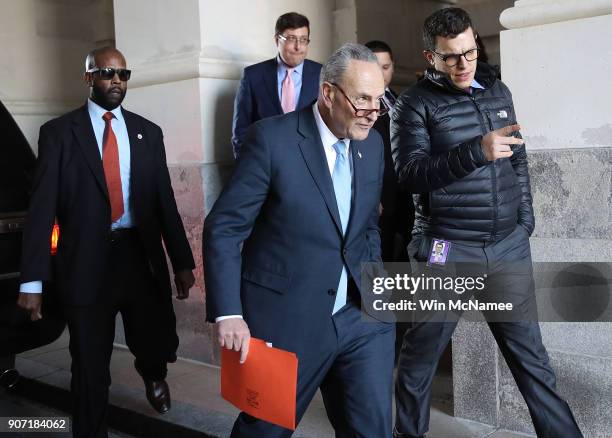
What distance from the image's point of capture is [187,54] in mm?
5645

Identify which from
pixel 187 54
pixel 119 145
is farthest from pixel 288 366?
pixel 187 54

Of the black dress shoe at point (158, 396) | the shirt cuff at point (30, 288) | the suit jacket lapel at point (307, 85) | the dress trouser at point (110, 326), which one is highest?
the suit jacket lapel at point (307, 85)

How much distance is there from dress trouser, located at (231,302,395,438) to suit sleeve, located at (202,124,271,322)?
0.37 meters

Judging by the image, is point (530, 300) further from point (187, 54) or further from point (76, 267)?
point (187, 54)

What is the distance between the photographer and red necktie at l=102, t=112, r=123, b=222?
4211 millimetres

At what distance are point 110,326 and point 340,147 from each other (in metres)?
1.90

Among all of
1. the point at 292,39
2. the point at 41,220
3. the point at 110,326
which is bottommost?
the point at 110,326

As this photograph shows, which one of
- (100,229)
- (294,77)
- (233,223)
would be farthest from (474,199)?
(294,77)

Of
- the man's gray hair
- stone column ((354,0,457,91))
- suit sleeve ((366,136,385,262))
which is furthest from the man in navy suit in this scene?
stone column ((354,0,457,91))

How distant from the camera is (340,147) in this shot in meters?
2.99

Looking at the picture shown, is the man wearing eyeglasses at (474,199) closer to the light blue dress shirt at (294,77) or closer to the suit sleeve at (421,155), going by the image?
the suit sleeve at (421,155)

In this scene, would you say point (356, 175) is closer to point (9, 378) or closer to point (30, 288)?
point (30, 288)

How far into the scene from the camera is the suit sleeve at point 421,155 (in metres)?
3.11

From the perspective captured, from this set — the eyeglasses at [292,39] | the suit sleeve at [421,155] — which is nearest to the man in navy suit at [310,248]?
the suit sleeve at [421,155]
